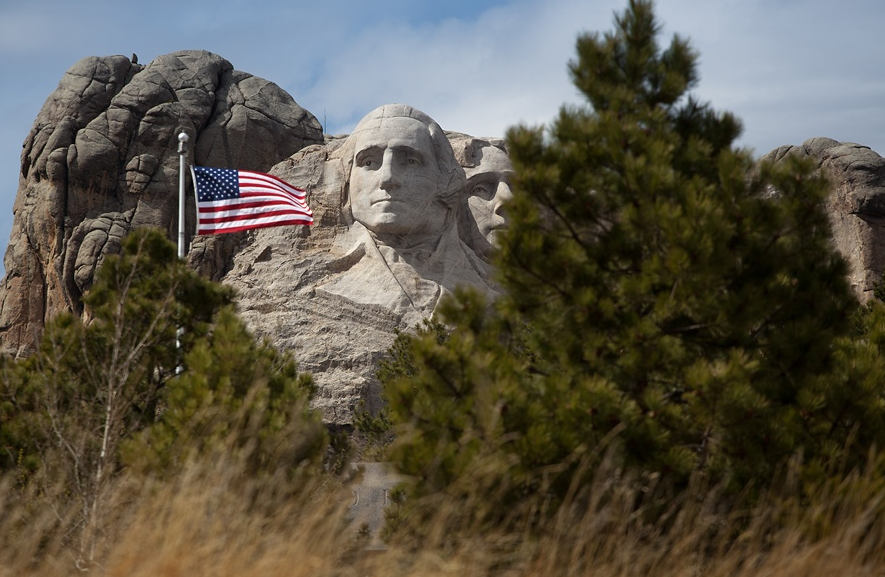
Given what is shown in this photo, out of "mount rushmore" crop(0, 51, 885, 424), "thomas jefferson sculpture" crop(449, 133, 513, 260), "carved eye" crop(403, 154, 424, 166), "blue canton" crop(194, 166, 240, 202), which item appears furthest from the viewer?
"thomas jefferson sculpture" crop(449, 133, 513, 260)

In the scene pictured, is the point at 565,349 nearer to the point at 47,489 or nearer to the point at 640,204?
the point at 640,204

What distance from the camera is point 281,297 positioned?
1395 centimetres

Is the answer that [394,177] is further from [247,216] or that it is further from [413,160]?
[247,216]

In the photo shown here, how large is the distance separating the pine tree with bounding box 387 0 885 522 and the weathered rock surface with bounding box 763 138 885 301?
15.4 meters

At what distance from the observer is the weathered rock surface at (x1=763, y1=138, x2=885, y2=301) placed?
21375 mm

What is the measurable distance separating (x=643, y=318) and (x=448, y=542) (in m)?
1.76

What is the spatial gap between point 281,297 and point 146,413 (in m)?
6.23

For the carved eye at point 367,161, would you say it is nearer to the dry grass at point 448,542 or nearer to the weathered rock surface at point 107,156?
the weathered rock surface at point 107,156

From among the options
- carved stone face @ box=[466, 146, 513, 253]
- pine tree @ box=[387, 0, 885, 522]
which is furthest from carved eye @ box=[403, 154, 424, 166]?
pine tree @ box=[387, 0, 885, 522]

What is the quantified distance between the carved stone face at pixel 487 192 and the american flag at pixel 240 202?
12.6 feet

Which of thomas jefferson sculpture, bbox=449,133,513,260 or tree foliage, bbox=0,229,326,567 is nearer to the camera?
tree foliage, bbox=0,229,326,567

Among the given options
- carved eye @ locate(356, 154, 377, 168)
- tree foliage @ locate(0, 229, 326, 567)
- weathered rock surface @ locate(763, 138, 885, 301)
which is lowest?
tree foliage @ locate(0, 229, 326, 567)

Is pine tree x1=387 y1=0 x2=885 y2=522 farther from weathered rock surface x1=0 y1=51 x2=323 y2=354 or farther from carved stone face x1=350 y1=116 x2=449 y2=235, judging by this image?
weathered rock surface x1=0 y1=51 x2=323 y2=354

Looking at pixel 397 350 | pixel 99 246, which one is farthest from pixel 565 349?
pixel 99 246
